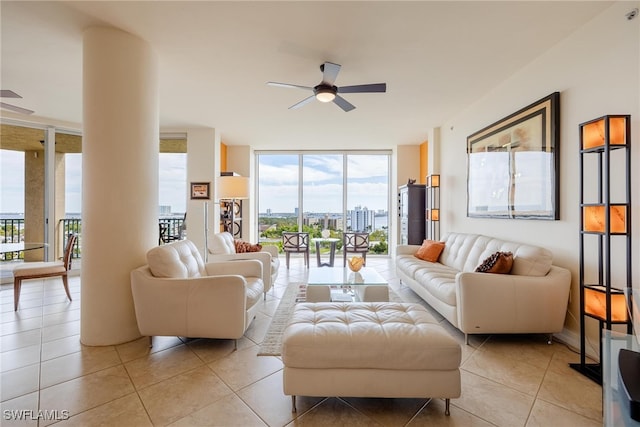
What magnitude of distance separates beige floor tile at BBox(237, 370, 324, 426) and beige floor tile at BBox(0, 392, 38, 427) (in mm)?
1140

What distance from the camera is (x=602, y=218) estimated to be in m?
1.94

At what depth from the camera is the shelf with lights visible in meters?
1.86

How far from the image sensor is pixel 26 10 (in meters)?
2.20

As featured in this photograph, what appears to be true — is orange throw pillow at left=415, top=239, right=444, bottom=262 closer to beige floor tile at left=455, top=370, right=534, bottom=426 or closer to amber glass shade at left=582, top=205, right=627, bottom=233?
amber glass shade at left=582, top=205, right=627, bottom=233

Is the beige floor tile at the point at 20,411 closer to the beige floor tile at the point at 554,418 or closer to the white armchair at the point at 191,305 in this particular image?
the white armchair at the point at 191,305

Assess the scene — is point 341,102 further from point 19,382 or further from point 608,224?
point 19,382

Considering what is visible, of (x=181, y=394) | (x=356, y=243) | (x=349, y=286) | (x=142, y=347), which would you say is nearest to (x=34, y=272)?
(x=142, y=347)

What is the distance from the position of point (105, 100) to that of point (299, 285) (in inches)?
130

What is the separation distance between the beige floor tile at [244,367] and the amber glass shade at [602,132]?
2788 mm

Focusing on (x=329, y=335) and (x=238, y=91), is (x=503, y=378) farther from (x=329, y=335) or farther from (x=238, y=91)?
(x=238, y=91)

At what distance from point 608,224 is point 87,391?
3.58m

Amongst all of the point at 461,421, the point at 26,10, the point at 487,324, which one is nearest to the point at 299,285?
the point at 487,324

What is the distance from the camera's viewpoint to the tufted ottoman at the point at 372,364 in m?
1.56

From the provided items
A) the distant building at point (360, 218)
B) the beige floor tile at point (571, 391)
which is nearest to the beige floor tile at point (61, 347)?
the beige floor tile at point (571, 391)
